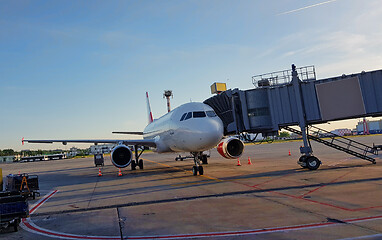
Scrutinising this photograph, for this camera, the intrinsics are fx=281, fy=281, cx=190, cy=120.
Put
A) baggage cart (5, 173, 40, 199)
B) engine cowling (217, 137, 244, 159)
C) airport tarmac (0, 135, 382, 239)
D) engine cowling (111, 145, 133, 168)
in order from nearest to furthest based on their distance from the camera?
airport tarmac (0, 135, 382, 239), baggage cart (5, 173, 40, 199), engine cowling (217, 137, 244, 159), engine cowling (111, 145, 133, 168)

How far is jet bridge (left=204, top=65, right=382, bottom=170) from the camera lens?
15391mm

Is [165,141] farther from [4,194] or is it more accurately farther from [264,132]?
[4,194]

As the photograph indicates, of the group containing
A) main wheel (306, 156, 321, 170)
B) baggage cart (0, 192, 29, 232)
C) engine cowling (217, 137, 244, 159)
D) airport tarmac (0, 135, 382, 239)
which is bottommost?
airport tarmac (0, 135, 382, 239)

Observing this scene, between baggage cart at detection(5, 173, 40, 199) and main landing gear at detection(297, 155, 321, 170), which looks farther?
main landing gear at detection(297, 155, 321, 170)

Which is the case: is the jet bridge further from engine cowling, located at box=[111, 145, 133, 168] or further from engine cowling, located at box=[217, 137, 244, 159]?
engine cowling, located at box=[111, 145, 133, 168]

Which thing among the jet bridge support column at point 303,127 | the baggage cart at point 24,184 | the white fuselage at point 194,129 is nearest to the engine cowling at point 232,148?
the white fuselage at point 194,129

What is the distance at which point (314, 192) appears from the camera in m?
9.50

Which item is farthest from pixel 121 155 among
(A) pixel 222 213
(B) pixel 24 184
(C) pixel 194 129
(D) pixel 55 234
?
(A) pixel 222 213

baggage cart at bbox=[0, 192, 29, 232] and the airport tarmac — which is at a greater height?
baggage cart at bbox=[0, 192, 29, 232]

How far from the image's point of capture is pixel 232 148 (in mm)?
17469

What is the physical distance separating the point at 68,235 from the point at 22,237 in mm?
1043

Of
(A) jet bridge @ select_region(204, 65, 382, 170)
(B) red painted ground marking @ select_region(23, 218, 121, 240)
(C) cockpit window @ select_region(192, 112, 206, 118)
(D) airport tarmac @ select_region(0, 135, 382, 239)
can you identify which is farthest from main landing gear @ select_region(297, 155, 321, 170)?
(B) red painted ground marking @ select_region(23, 218, 121, 240)

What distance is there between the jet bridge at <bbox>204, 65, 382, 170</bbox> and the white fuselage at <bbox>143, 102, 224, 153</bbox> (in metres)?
2.33

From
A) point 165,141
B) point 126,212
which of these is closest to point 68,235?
point 126,212
